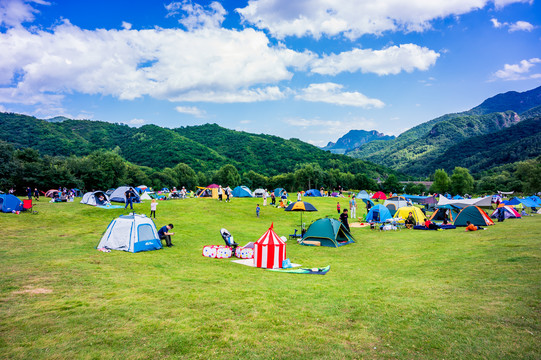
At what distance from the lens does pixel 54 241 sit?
15.9 meters

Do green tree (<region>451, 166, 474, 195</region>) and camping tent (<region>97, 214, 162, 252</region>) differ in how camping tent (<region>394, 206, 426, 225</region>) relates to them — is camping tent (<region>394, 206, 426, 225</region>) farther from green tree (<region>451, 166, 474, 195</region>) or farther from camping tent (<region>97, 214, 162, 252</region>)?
green tree (<region>451, 166, 474, 195</region>)

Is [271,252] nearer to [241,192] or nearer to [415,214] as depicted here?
[415,214]

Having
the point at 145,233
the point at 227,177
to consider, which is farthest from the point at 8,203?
the point at 227,177

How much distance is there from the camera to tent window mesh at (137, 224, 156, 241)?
14938 millimetres

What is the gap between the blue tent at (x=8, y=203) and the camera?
22453 millimetres

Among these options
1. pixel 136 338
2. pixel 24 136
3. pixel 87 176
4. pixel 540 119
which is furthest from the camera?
pixel 540 119

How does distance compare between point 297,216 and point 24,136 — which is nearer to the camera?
point 297,216

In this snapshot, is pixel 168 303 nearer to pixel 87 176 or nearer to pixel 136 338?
pixel 136 338

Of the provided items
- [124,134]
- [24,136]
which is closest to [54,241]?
[24,136]

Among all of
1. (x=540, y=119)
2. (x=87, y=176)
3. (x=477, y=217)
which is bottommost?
(x=477, y=217)

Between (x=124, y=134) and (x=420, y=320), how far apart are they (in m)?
164

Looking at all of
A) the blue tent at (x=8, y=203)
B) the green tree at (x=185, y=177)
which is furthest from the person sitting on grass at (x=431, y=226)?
the green tree at (x=185, y=177)

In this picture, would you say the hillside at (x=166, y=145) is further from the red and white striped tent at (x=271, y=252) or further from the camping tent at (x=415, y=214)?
the red and white striped tent at (x=271, y=252)

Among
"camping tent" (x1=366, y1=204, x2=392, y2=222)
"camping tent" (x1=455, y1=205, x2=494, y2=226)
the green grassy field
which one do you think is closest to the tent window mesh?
the green grassy field
